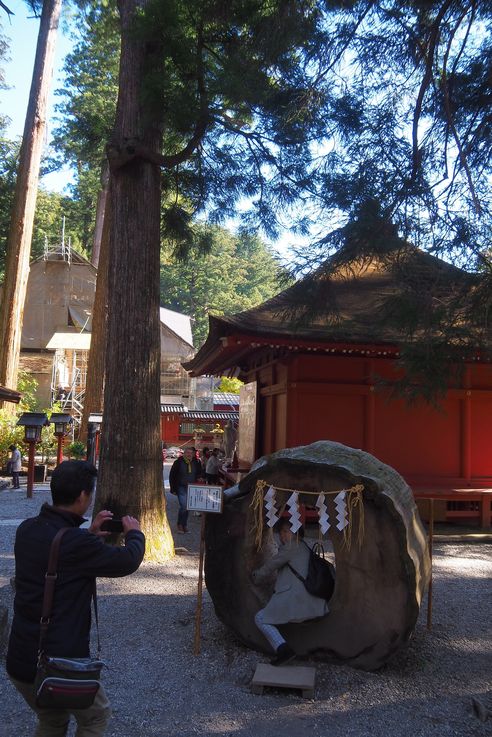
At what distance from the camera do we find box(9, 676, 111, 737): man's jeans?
250 cm

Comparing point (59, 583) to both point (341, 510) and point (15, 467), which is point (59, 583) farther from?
point (15, 467)

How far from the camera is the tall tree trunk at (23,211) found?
827 inches

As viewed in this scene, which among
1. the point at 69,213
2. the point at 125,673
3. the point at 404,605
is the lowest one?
the point at 125,673

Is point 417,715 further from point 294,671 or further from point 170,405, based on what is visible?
point 170,405

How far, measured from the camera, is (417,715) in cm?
425

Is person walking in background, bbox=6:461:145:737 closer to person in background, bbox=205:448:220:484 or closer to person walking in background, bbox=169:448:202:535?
person walking in background, bbox=169:448:202:535

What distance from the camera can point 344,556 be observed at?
5.20 meters

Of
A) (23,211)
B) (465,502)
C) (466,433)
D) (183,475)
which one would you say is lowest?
(465,502)

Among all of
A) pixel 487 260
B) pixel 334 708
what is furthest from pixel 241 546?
pixel 487 260

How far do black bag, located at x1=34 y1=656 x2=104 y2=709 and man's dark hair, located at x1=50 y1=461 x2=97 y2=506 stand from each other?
61 cm

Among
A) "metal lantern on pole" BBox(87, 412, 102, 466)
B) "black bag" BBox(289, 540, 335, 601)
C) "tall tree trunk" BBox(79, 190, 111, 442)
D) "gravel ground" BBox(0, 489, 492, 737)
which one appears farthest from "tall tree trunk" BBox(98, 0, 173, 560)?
"tall tree trunk" BBox(79, 190, 111, 442)

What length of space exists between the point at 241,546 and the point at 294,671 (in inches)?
47.0

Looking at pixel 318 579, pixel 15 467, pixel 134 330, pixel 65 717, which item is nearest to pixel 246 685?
pixel 318 579

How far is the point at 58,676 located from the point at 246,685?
2.71 meters
